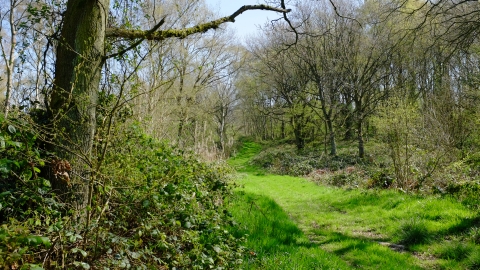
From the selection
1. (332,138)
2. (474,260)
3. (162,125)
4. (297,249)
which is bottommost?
(474,260)

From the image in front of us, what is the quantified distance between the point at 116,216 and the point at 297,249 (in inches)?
118

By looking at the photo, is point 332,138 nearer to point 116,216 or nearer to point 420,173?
point 420,173

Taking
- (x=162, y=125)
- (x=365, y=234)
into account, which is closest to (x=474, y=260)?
(x=365, y=234)

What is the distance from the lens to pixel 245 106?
4553 centimetres

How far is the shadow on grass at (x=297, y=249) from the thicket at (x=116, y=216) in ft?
1.68

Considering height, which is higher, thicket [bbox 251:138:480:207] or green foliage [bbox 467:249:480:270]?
thicket [bbox 251:138:480:207]

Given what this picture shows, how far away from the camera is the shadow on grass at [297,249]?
182 inches

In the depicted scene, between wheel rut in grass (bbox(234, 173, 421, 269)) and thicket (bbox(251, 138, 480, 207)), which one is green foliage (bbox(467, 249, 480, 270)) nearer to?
wheel rut in grass (bbox(234, 173, 421, 269))

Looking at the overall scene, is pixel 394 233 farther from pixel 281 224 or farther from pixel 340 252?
pixel 281 224

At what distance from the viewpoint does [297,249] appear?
5.29 metres

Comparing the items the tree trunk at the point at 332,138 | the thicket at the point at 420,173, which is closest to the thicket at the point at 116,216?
the thicket at the point at 420,173

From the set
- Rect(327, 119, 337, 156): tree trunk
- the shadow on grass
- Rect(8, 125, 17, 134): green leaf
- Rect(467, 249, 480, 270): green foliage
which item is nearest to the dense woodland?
Rect(8, 125, 17, 134): green leaf

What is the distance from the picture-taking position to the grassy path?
16.9 ft

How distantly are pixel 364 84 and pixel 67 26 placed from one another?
73.6 ft
